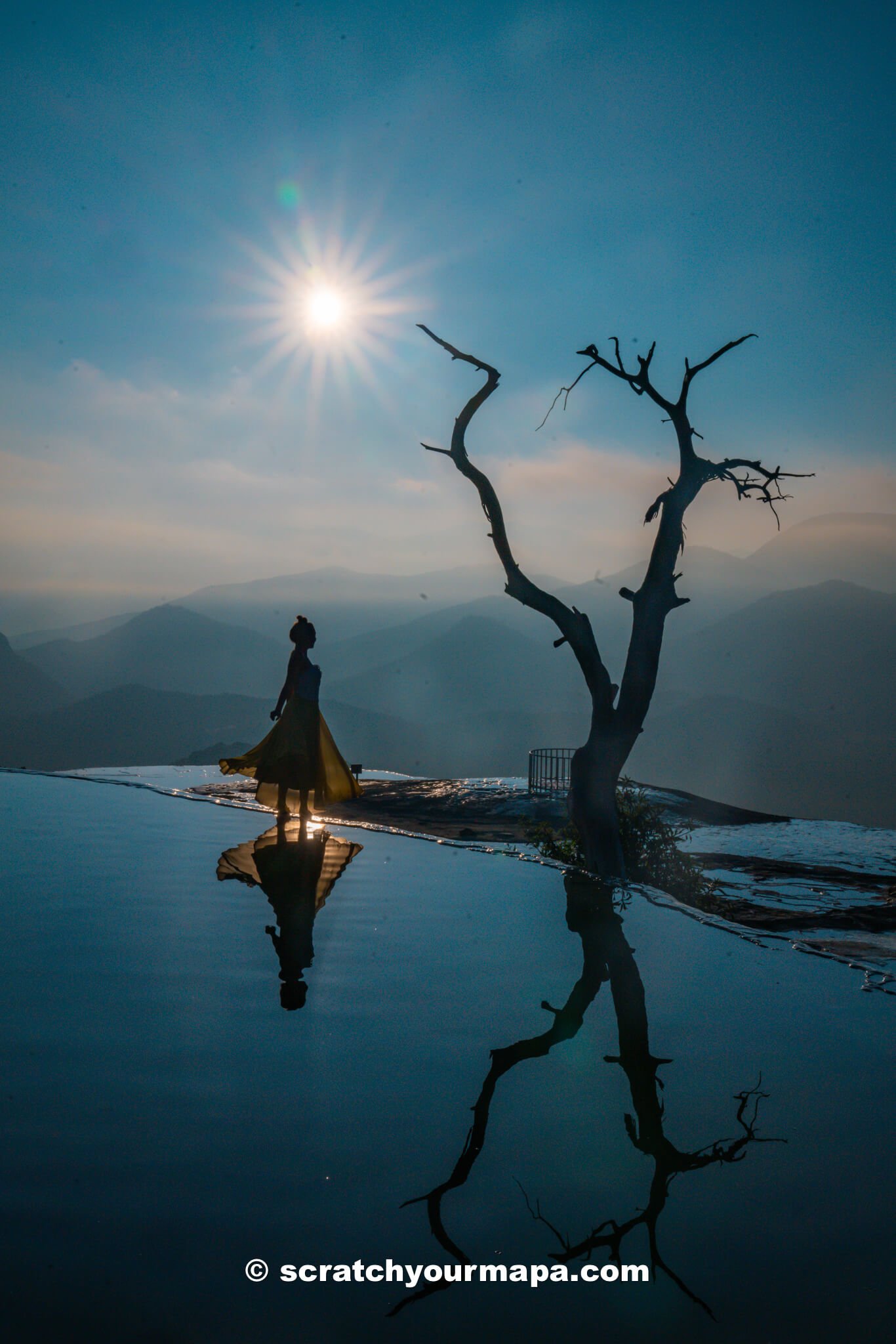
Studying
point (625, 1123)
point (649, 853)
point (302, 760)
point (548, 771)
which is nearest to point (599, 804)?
point (649, 853)

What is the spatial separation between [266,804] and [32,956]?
23.3ft

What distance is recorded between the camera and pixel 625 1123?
11.4 feet

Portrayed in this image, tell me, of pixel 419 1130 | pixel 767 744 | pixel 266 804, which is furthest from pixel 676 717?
pixel 419 1130

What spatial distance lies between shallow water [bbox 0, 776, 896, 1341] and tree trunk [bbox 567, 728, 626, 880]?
2900mm

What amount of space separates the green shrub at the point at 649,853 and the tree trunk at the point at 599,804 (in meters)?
0.31

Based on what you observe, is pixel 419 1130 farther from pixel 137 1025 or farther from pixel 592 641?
pixel 592 641

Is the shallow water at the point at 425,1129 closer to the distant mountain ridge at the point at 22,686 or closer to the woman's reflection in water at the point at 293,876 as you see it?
the woman's reflection in water at the point at 293,876

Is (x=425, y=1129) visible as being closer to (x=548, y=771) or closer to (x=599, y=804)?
(x=599, y=804)

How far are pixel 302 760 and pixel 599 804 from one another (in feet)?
11.7

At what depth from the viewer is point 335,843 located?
10.5 meters

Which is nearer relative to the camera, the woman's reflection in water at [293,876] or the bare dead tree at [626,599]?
the woman's reflection in water at [293,876]

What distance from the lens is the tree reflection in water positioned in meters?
A: 2.70

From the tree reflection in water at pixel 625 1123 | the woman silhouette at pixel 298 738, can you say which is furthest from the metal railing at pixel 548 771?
the tree reflection in water at pixel 625 1123

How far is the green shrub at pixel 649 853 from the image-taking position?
942 cm
